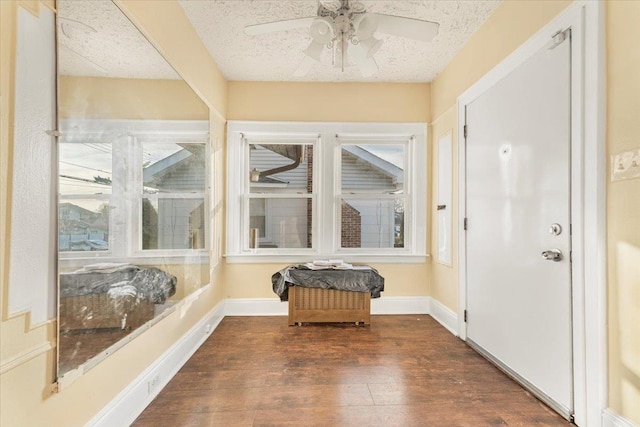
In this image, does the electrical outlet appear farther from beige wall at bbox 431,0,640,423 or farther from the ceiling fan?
beige wall at bbox 431,0,640,423

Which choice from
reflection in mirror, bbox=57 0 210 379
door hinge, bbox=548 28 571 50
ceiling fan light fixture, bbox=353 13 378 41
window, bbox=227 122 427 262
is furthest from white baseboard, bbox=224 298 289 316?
door hinge, bbox=548 28 571 50

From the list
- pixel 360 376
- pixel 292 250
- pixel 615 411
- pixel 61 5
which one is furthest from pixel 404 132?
pixel 61 5

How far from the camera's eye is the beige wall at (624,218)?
1.39 meters

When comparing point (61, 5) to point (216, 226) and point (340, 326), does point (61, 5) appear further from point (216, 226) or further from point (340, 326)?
point (340, 326)

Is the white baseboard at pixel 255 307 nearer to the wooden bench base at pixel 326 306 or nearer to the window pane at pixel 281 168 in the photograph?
the wooden bench base at pixel 326 306

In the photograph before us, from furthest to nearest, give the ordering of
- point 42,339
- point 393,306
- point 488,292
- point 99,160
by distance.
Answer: point 393,306 → point 488,292 → point 99,160 → point 42,339

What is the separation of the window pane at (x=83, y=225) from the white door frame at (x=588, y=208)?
7.74 ft

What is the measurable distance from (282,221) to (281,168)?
629 millimetres

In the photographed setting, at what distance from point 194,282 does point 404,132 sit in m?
2.74

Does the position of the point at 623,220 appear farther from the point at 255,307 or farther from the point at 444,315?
the point at 255,307

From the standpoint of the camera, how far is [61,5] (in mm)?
1195

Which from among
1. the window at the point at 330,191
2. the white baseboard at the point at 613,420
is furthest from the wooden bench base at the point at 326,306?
the white baseboard at the point at 613,420

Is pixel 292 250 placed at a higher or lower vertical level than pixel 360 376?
higher

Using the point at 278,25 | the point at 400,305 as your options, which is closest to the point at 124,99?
the point at 278,25
